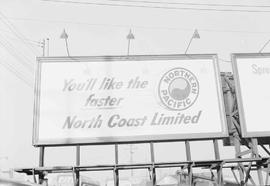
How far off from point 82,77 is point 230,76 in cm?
522

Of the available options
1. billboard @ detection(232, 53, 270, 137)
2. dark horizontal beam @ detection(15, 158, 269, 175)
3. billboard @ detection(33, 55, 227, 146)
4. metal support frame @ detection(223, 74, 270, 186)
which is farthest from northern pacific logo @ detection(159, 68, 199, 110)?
dark horizontal beam @ detection(15, 158, 269, 175)

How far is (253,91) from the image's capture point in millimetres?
11562

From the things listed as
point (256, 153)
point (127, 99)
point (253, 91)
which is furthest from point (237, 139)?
point (127, 99)

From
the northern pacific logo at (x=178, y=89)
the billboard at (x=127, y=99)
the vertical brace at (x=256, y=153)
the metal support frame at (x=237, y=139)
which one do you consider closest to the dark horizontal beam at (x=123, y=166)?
the vertical brace at (x=256, y=153)

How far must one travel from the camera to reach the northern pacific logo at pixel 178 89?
11.3 metres

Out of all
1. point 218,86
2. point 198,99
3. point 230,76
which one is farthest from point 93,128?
point 230,76

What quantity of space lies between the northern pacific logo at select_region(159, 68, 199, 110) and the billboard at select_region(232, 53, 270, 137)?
1.50 meters

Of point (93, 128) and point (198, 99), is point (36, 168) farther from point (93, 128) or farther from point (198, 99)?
point (198, 99)

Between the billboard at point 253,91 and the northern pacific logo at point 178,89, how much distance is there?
Result: 4.92ft

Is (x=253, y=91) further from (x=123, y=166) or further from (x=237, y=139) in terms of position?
(x=123, y=166)

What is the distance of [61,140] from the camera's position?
1057cm

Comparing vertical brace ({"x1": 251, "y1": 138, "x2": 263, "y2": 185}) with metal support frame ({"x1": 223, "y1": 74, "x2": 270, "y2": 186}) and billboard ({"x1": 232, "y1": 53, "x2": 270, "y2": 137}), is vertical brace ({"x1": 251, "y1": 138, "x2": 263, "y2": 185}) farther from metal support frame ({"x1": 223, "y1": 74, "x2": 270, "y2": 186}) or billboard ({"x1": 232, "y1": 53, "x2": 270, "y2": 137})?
billboard ({"x1": 232, "y1": 53, "x2": 270, "y2": 137})

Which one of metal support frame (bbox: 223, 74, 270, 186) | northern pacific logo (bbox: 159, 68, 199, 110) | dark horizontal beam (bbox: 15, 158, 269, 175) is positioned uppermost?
northern pacific logo (bbox: 159, 68, 199, 110)

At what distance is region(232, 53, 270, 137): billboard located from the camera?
36.7ft
